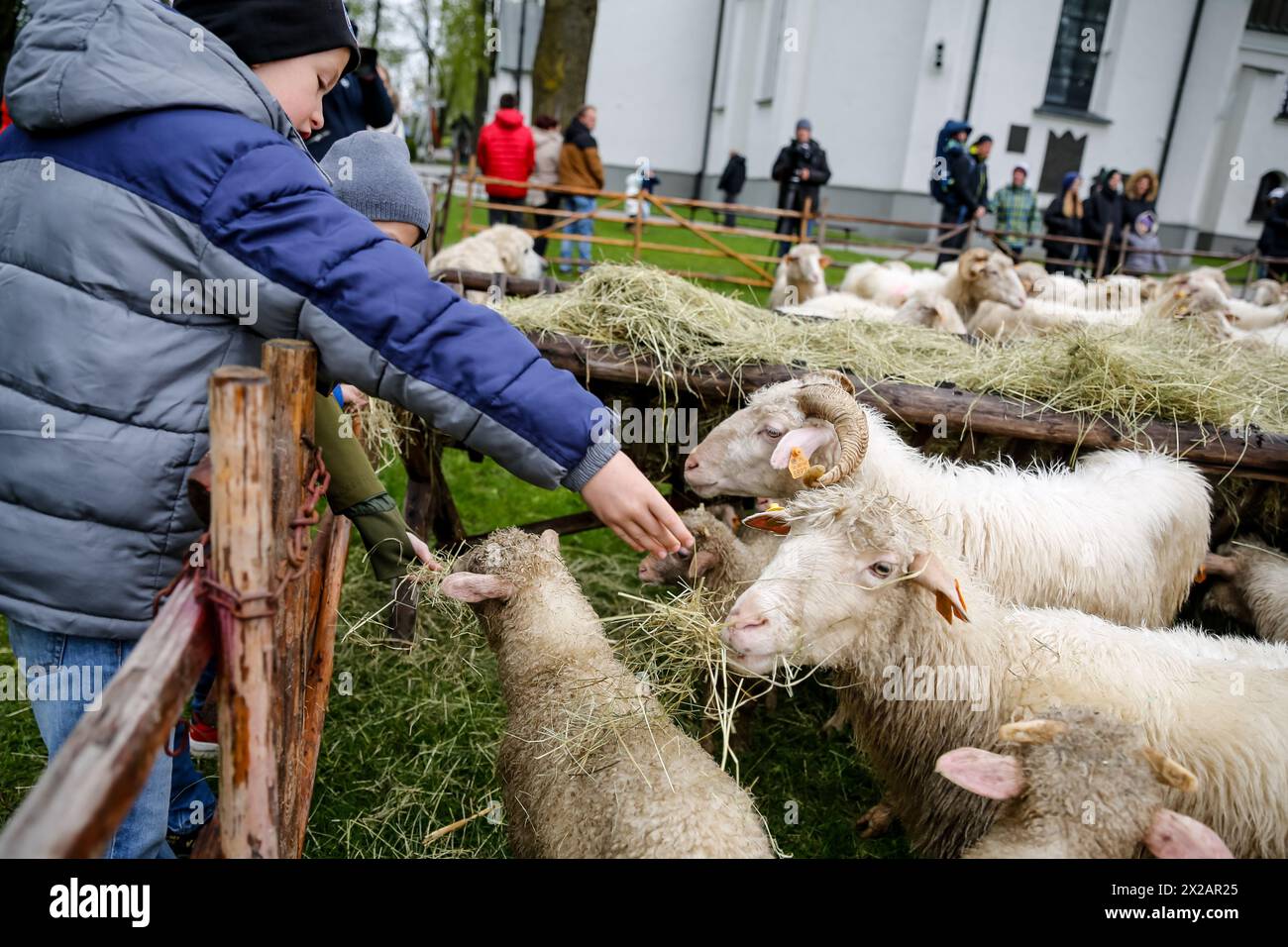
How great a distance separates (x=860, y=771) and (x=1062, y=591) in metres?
1.25

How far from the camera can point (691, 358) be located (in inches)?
161

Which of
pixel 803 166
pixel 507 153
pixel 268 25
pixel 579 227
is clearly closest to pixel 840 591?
pixel 268 25

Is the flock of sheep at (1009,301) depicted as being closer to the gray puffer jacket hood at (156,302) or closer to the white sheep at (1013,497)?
the white sheep at (1013,497)

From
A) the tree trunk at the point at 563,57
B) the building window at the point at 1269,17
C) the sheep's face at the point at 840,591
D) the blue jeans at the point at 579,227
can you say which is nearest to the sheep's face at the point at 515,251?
the blue jeans at the point at 579,227

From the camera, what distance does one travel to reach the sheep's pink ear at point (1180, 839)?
6.46 ft

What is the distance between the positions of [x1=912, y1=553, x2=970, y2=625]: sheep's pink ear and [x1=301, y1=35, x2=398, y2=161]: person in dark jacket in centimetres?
566

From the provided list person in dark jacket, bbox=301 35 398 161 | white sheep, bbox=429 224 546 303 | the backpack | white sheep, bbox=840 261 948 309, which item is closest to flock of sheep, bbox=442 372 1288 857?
person in dark jacket, bbox=301 35 398 161

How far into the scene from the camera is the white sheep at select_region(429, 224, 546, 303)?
8.69 meters

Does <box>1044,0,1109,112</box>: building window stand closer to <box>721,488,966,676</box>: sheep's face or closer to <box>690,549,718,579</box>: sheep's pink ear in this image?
<box>690,549,718,579</box>: sheep's pink ear

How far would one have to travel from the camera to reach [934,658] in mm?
2734

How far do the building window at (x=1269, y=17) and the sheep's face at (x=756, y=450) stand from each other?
93.6ft
